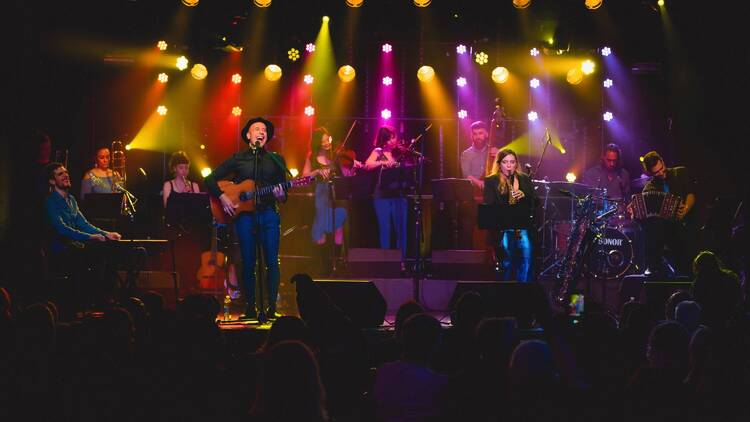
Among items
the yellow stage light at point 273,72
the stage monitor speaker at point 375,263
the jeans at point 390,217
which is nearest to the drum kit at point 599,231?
the jeans at point 390,217

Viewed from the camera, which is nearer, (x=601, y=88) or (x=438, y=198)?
(x=438, y=198)

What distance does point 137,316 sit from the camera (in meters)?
7.05

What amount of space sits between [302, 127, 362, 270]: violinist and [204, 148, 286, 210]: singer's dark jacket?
3.44m

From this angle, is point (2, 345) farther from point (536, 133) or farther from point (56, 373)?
point (536, 133)

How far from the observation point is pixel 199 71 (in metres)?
15.7

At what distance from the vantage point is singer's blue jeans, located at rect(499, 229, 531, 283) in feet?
33.8

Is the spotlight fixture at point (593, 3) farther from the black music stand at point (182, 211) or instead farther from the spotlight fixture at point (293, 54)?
the black music stand at point (182, 211)

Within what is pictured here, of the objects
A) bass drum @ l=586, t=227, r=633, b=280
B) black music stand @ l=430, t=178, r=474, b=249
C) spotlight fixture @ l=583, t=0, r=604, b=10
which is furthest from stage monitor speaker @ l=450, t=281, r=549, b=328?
spotlight fixture @ l=583, t=0, r=604, b=10

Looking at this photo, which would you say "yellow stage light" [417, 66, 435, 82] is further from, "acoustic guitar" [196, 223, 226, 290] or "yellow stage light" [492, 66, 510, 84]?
"acoustic guitar" [196, 223, 226, 290]

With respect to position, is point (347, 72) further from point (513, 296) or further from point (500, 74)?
point (513, 296)

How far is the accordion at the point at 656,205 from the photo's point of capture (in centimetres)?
1195

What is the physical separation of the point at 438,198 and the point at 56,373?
253 inches

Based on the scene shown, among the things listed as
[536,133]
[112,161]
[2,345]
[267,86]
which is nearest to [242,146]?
[267,86]

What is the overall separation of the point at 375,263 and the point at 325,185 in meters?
1.73
